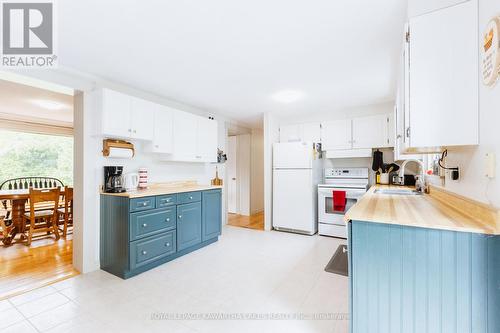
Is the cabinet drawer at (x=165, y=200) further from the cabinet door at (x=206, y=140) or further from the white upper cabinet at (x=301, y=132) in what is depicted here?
the white upper cabinet at (x=301, y=132)

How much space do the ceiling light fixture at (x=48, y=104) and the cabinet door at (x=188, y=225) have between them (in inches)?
119

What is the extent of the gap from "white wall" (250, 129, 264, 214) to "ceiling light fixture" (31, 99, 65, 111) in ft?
13.2

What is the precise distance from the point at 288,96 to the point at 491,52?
250 cm

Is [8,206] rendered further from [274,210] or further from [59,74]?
[274,210]

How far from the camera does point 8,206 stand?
13.2 feet

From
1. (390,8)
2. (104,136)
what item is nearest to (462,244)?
(390,8)

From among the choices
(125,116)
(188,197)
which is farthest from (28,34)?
(188,197)

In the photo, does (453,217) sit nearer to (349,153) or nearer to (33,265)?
(349,153)

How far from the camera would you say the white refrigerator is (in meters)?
4.02

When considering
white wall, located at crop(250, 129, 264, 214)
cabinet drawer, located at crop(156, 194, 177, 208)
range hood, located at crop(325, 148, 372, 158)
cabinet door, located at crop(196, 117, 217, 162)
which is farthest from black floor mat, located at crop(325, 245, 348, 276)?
white wall, located at crop(250, 129, 264, 214)

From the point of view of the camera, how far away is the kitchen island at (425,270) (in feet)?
3.39

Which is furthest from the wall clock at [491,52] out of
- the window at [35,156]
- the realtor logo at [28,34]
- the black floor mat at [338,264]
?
the window at [35,156]

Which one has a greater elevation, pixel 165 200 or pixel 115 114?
pixel 115 114

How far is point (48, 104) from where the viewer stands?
395 cm
